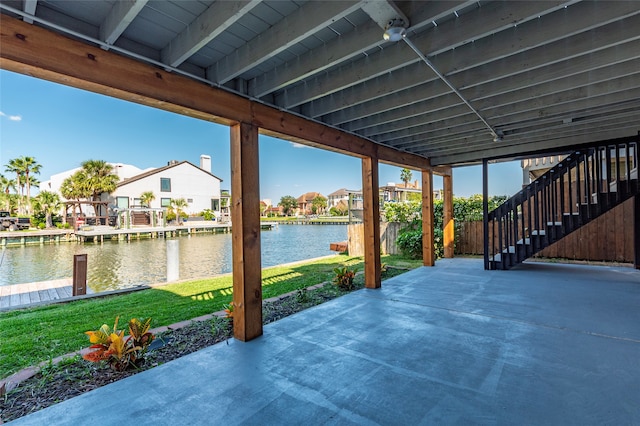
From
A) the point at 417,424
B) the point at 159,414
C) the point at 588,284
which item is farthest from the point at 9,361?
the point at 588,284

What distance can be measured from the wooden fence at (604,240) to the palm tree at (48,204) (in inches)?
1260

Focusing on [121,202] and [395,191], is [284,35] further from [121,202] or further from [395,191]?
[121,202]

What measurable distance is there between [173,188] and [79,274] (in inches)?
909

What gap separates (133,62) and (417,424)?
3.10 meters

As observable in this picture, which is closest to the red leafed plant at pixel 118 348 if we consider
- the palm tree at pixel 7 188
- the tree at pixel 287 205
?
the palm tree at pixel 7 188

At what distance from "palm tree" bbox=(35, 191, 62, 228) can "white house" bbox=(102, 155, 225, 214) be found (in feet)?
12.2

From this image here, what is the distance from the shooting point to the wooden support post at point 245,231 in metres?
3.01

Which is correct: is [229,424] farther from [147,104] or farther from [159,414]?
[147,104]

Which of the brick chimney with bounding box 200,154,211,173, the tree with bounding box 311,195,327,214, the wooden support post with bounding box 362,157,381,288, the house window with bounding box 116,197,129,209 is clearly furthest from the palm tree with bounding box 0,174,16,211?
the tree with bounding box 311,195,327,214

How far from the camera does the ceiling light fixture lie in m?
1.89

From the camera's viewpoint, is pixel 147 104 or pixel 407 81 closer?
pixel 147 104

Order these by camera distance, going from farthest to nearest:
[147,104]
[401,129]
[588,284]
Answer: [588,284]
[401,129]
[147,104]

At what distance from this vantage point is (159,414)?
1.89m

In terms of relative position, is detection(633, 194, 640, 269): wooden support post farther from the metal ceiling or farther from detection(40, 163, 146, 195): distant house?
detection(40, 163, 146, 195): distant house
